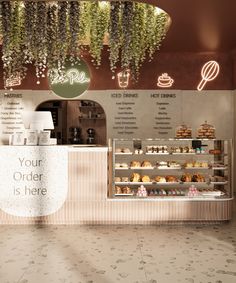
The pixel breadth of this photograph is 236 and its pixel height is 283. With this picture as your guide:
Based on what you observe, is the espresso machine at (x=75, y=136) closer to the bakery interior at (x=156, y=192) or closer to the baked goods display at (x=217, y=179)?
the bakery interior at (x=156, y=192)

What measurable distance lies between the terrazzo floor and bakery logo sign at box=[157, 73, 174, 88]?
3.93m

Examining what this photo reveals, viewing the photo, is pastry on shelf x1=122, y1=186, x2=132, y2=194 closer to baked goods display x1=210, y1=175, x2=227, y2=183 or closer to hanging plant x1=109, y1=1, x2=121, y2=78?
baked goods display x1=210, y1=175, x2=227, y2=183

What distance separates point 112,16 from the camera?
6012mm

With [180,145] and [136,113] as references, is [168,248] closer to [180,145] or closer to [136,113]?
[180,145]

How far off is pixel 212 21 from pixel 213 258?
3.91 m

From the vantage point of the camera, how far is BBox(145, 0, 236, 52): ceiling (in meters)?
5.29


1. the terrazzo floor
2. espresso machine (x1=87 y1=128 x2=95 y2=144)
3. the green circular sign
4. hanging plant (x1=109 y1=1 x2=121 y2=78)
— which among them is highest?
hanging plant (x1=109 y1=1 x2=121 y2=78)

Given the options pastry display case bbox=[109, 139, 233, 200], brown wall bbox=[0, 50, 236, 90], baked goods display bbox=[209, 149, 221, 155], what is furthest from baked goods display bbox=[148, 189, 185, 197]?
brown wall bbox=[0, 50, 236, 90]

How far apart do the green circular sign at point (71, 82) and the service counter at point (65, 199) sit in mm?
2971

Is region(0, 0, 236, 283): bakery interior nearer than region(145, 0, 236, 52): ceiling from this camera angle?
Yes

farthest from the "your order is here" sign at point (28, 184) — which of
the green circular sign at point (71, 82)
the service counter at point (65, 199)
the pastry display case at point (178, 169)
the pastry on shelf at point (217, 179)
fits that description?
the green circular sign at point (71, 82)

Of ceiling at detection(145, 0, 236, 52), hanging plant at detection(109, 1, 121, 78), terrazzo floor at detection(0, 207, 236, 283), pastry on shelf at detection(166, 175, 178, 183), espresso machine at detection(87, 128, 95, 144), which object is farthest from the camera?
espresso machine at detection(87, 128, 95, 144)

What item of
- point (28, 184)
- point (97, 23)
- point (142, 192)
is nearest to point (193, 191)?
point (142, 192)

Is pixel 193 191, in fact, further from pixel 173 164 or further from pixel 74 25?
pixel 74 25
